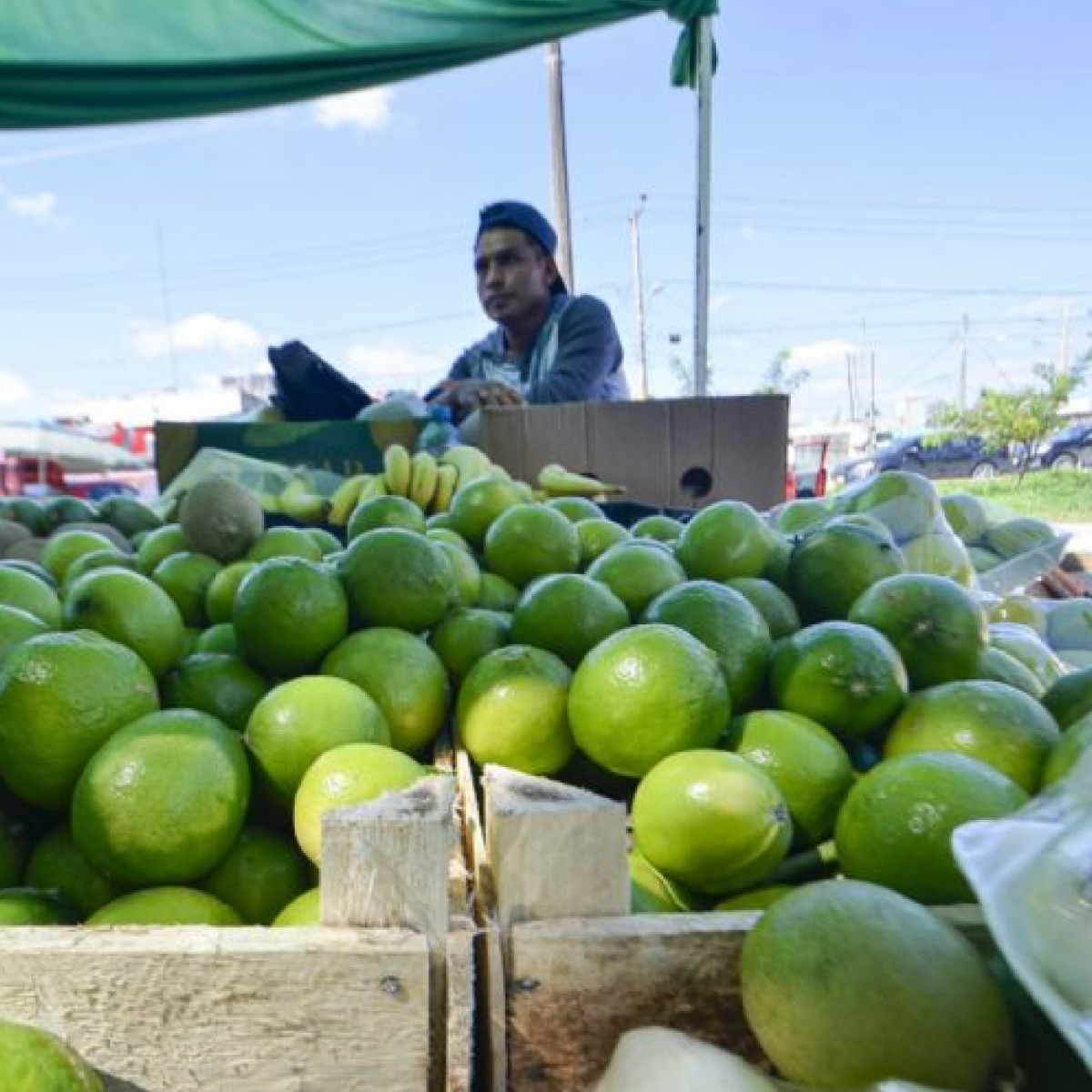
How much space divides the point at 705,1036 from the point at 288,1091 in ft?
1.32

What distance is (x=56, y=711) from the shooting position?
1168 millimetres

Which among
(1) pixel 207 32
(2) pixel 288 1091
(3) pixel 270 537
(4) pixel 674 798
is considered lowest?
(2) pixel 288 1091

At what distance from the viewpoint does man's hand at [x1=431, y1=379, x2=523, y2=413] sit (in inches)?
154

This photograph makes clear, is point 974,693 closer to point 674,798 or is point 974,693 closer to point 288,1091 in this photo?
point 674,798

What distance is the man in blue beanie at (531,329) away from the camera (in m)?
4.24

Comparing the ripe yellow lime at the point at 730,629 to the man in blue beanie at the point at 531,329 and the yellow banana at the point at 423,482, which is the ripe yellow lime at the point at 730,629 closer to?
the yellow banana at the point at 423,482

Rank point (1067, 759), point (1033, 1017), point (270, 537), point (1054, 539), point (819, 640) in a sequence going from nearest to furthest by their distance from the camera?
point (1033, 1017) → point (1067, 759) → point (819, 640) → point (270, 537) → point (1054, 539)

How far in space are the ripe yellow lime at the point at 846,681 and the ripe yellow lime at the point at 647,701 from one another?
0.53ft

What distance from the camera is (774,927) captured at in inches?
30.1

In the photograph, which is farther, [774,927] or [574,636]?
[574,636]

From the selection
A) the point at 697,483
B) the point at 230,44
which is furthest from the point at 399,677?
the point at 230,44

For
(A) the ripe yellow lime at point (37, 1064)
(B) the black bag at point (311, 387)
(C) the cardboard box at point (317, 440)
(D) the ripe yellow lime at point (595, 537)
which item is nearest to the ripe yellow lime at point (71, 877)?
(A) the ripe yellow lime at point (37, 1064)

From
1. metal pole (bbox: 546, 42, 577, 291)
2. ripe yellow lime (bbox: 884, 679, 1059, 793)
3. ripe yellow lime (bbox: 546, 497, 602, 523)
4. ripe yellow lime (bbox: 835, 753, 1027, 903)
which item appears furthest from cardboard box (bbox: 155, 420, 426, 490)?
metal pole (bbox: 546, 42, 577, 291)

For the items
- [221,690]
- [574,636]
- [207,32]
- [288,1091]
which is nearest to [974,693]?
[574,636]
